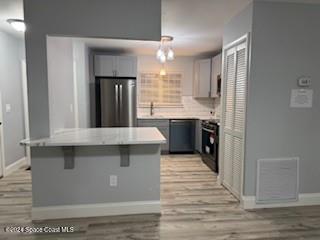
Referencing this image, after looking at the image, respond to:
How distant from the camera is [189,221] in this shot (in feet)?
8.47

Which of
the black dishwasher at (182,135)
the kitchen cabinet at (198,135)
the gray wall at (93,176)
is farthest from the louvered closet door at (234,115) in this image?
the black dishwasher at (182,135)

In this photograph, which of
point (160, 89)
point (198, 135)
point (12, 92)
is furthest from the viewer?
point (160, 89)

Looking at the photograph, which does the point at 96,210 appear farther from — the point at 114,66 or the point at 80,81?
the point at 114,66

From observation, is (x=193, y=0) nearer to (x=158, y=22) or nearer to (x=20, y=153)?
(x=158, y=22)

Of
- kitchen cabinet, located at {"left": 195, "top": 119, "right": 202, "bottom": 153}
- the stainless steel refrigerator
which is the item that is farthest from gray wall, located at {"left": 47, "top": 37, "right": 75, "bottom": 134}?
kitchen cabinet, located at {"left": 195, "top": 119, "right": 202, "bottom": 153}

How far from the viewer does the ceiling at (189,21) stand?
9.19 ft

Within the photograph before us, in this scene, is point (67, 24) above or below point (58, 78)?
above

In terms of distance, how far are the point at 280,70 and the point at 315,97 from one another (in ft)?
1.87

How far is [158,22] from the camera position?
267 centimetres

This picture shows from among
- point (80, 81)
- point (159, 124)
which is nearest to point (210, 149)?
point (159, 124)

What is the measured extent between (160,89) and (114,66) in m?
1.35

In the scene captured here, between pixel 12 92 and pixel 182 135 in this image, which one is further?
pixel 182 135

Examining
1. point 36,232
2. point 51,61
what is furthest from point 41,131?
point 36,232

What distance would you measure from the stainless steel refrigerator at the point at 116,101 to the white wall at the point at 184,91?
797mm
